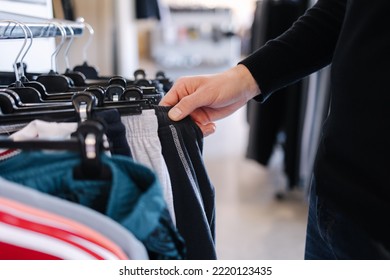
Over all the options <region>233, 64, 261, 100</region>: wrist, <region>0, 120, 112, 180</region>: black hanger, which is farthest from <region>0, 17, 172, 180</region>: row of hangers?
<region>233, 64, 261, 100</region>: wrist

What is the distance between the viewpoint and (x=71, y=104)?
0.55m

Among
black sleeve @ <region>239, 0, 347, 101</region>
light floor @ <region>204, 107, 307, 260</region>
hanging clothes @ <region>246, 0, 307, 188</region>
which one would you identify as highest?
black sleeve @ <region>239, 0, 347, 101</region>

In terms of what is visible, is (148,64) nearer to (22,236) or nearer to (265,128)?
(265,128)

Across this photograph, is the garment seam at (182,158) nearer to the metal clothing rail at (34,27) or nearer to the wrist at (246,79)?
the wrist at (246,79)

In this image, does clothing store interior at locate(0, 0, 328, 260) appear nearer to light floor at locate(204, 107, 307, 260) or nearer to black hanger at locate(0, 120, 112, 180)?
black hanger at locate(0, 120, 112, 180)

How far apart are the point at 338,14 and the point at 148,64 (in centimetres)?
390

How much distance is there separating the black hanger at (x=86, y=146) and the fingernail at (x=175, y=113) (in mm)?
179

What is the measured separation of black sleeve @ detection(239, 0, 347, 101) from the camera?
68cm

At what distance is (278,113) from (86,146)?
1814mm

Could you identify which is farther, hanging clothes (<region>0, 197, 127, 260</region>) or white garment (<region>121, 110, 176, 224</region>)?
white garment (<region>121, 110, 176, 224</region>)

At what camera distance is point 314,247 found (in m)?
0.67

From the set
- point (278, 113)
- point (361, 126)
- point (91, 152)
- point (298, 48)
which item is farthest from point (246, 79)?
point (278, 113)

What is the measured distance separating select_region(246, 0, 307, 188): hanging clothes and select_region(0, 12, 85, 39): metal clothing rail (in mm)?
1259
